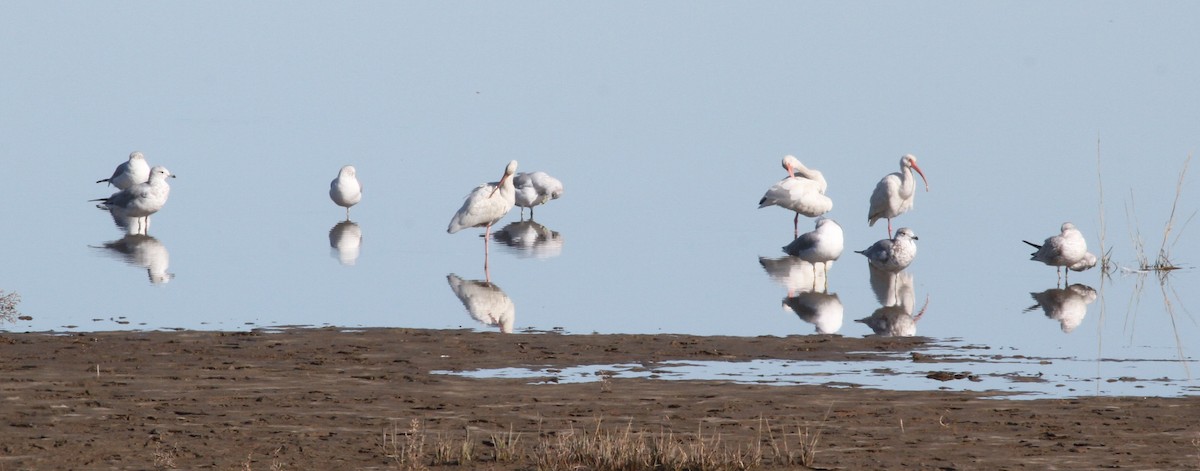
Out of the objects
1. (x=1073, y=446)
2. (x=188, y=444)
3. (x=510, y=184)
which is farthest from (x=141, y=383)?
(x=510, y=184)

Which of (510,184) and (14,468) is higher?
(510,184)

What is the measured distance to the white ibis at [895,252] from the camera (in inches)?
804

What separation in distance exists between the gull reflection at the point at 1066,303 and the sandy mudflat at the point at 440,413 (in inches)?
169

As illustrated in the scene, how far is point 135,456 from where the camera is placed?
8906 mm

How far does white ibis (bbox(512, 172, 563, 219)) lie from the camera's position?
3198 cm

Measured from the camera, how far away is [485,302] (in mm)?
17969

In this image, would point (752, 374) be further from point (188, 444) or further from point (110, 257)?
point (110, 257)

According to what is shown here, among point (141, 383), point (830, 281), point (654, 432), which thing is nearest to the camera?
point (654, 432)

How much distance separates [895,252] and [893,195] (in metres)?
7.44

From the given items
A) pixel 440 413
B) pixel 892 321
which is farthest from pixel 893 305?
pixel 440 413

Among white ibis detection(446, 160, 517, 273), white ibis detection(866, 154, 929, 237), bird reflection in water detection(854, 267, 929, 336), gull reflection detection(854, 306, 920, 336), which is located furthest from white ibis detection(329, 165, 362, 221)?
gull reflection detection(854, 306, 920, 336)

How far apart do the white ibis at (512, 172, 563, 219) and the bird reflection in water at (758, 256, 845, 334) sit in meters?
8.57

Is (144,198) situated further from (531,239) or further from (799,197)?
(799,197)

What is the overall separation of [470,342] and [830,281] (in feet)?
25.7
